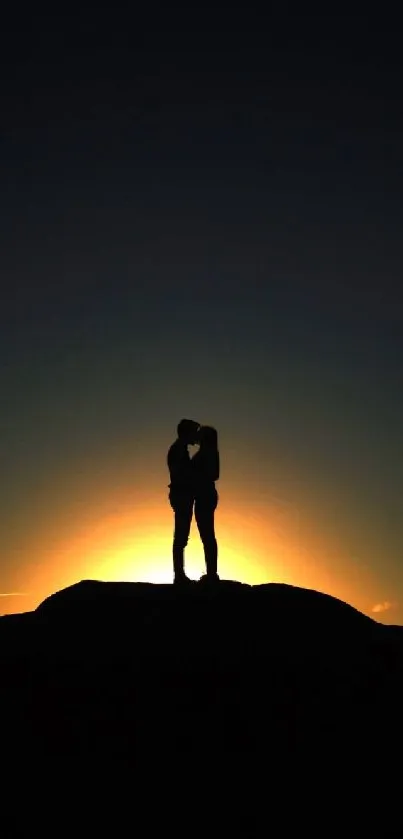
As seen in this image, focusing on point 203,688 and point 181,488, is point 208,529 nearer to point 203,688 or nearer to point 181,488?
point 181,488

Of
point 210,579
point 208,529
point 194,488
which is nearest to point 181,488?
point 194,488

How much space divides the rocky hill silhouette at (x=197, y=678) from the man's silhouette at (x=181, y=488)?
1.03 meters

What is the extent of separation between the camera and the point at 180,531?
20.5m

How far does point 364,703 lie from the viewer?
17.2 m

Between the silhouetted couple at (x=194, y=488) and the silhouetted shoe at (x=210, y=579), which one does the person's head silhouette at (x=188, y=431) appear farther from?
the silhouetted shoe at (x=210, y=579)

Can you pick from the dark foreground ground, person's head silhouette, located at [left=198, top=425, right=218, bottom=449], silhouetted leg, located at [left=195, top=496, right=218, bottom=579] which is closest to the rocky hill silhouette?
the dark foreground ground

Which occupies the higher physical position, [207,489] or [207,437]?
[207,437]

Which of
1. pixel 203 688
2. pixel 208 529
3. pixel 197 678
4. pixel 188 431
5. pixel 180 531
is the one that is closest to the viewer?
pixel 203 688

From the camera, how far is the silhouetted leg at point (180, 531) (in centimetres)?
2045

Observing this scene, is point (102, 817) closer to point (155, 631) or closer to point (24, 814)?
point (24, 814)

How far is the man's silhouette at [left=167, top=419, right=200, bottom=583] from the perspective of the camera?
20.1 meters

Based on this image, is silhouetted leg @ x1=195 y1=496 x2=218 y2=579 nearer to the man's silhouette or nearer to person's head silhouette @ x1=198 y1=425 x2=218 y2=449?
the man's silhouette

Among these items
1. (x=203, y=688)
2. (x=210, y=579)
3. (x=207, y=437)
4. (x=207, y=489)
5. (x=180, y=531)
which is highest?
(x=207, y=437)

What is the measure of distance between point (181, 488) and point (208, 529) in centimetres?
127
